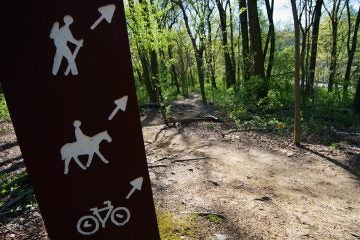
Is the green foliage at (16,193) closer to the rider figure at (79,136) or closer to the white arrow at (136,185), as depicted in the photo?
the white arrow at (136,185)

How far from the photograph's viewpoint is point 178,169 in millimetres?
6332

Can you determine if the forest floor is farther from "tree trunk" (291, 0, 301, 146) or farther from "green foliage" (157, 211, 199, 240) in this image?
"tree trunk" (291, 0, 301, 146)

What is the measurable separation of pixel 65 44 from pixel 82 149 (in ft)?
2.16

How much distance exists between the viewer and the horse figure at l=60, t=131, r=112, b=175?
186 centimetres

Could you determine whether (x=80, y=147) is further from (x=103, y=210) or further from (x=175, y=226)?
(x=175, y=226)

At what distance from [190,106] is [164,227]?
42.3 ft

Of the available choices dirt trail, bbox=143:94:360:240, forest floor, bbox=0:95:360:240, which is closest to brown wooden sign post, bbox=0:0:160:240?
forest floor, bbox=0:95:360:240

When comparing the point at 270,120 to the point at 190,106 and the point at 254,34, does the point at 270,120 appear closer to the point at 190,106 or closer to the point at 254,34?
the point at 254,34

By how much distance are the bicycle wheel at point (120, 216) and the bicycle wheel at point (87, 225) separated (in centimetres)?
12

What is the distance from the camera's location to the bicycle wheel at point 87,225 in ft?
6.61

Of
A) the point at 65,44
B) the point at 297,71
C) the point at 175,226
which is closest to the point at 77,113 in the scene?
the point at 65,44

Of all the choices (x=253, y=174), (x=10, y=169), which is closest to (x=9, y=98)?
(x=253, y=174)

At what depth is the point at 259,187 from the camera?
5543 millimetres

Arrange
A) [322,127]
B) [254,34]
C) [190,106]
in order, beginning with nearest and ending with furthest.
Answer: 1. [322,127]
2. [254,34]
3. [190,106]
